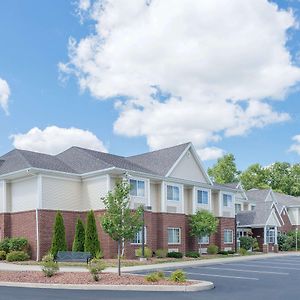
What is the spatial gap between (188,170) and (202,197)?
105 inches

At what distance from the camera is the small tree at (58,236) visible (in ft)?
102

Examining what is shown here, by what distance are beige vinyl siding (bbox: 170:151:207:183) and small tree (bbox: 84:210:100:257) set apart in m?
8.54

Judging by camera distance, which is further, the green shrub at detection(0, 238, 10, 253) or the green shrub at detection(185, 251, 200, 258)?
the green shrub at detection(185, 251, 200, 258)

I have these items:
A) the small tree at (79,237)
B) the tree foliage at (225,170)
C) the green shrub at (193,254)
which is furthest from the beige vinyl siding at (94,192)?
the tree foliage at (225,170)

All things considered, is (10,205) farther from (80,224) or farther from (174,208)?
(174,208)

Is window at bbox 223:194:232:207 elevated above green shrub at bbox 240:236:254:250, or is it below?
above

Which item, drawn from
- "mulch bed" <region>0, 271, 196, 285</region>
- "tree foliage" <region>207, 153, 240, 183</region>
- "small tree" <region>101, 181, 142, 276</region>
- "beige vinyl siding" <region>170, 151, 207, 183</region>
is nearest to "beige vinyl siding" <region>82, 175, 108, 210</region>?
"beige vinyl siding" <region>170, 151, 207, 183</region>

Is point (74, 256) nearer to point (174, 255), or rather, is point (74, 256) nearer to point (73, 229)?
point (73, 229)

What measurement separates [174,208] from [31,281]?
20.7m

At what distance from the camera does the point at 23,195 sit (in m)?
33.6

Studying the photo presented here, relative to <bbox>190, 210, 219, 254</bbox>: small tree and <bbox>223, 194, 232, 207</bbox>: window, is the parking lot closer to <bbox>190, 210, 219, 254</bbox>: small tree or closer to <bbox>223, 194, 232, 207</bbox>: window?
<bbox>190, 210, 219, 254</bbox>: small tree

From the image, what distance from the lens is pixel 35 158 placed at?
34.5 meters

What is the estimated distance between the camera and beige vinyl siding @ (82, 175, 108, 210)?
33.2 metres

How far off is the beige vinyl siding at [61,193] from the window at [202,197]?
10.3m
